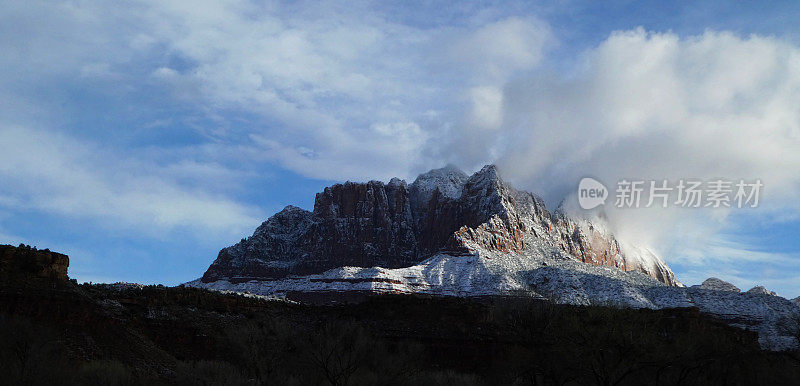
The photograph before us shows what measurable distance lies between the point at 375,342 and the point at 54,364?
25801mm

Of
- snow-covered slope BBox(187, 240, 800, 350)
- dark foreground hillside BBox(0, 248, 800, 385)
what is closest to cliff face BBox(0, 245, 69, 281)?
dark foreground hillside BBox(0, 248, 800, 385)

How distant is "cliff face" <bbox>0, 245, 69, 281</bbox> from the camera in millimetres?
51281

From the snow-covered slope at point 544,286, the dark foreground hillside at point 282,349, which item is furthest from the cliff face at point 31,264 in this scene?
the snow-covered slope at point 544,286

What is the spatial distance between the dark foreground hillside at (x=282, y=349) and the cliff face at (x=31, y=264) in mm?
135

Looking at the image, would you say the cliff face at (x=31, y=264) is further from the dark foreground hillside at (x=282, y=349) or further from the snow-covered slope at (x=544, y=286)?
the snow-covered slope at (x=544, y=286)

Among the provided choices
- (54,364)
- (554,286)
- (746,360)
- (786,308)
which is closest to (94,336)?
(54,364)

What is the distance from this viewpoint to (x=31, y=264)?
53094 mm

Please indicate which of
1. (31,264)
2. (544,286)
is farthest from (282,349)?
(544,286)

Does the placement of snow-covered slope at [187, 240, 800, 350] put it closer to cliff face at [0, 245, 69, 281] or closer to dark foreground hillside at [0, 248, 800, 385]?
dark foreground hillside at [0, 248, 800, 385]

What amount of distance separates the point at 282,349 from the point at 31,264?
22.6 m

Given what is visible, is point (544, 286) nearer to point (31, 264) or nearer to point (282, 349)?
point (282, 349)

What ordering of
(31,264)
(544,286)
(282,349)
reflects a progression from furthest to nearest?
(544,286), (31,264), (282,349)

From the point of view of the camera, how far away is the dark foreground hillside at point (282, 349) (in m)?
39.7

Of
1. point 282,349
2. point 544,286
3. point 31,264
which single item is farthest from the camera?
point 544,286
